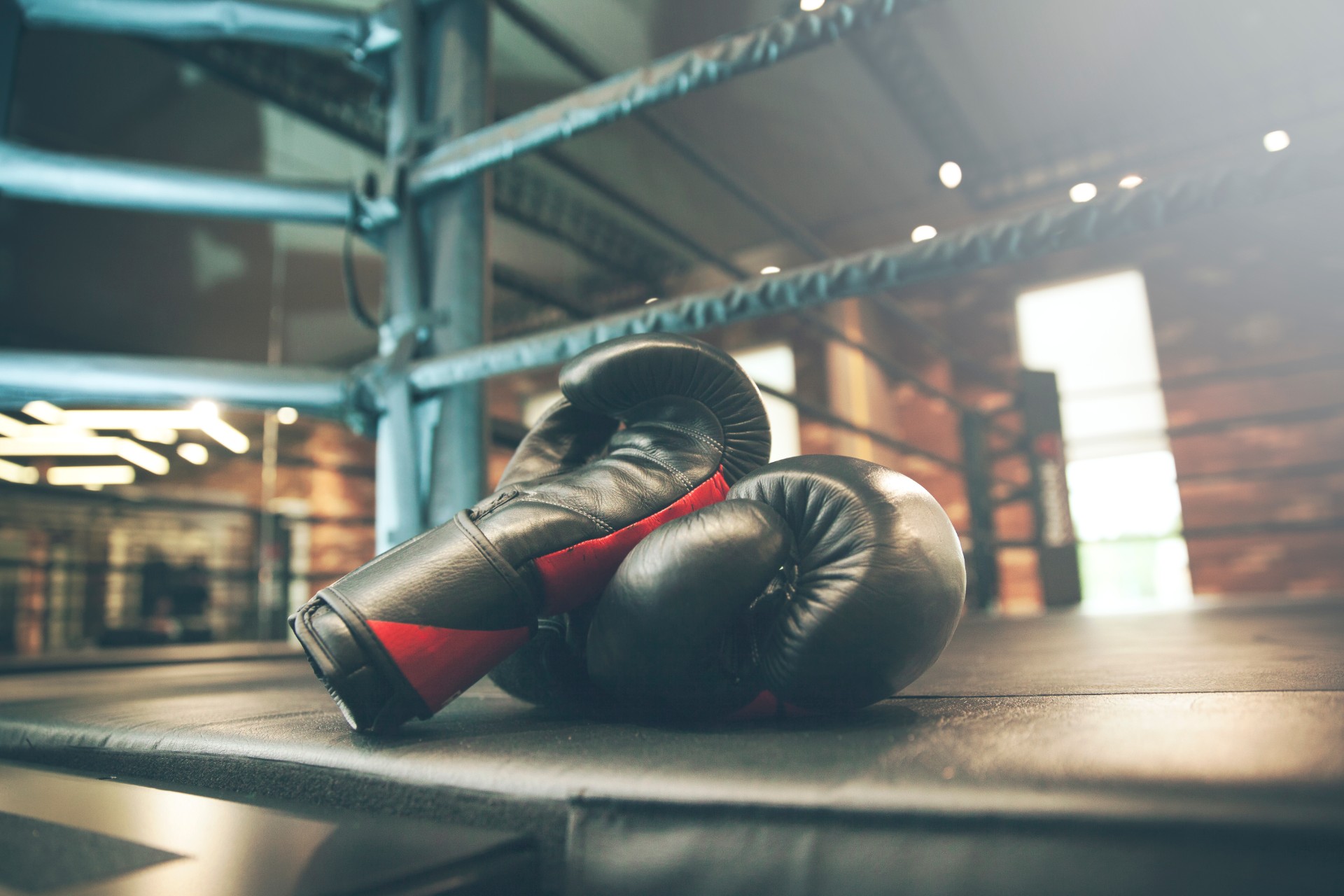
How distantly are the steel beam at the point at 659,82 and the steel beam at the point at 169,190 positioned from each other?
0.15 meters

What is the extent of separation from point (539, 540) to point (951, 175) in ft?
→ 9.61

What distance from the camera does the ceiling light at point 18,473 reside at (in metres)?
3.70

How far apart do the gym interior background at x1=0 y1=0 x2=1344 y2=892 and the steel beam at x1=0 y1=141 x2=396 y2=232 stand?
848mm

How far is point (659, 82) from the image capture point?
2.89 ft

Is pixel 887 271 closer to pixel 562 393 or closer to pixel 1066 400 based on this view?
pixel 562 393

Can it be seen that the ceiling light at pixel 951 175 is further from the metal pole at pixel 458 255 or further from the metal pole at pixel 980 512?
the metal pole at pixel 458 255

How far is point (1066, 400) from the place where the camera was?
5.49m

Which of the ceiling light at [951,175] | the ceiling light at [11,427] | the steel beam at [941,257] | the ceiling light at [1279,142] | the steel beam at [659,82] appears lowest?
the steel beam at [941,257]

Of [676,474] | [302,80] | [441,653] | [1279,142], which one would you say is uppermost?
[302,80]

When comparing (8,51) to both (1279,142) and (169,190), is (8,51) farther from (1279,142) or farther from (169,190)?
(1279,142)

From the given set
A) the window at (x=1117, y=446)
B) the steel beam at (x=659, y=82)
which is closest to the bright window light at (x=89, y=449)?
the steel beam at (x=659, y=82)

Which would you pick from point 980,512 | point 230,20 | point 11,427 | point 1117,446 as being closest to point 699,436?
point 230,20

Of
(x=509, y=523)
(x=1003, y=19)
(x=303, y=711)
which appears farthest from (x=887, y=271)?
(x=1003, y=19)

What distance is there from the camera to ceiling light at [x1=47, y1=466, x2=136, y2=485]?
385 cm
